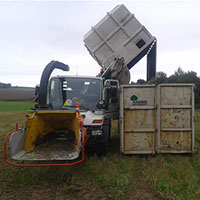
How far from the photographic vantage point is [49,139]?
6.04 meters

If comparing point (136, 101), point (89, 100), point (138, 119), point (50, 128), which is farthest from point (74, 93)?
point (138, 119)

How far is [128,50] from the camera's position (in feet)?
26.0

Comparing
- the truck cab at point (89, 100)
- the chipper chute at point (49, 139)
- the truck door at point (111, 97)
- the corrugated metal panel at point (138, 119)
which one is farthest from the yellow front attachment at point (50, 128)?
the corrugated metal panel at point (138, 119)

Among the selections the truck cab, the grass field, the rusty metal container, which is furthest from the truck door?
the grass field

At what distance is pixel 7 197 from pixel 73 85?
3317 mm

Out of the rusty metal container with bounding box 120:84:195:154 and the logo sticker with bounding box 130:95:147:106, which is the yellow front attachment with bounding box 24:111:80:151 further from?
the logo sticker with bounding box 130:95:147:106

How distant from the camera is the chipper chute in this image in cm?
473

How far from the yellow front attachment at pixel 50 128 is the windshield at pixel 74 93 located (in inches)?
18.0

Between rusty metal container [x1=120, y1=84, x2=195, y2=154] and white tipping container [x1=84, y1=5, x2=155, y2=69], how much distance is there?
211 centimetres

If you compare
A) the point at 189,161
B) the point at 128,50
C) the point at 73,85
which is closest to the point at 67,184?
the point at 73,85

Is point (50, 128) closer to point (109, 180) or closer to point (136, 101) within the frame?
point (109, 180)

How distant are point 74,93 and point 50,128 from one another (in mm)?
1140

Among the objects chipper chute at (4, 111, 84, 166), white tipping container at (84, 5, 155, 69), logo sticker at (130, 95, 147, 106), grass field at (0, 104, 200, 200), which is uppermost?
white tipping container at (84, 5, 155, 69)

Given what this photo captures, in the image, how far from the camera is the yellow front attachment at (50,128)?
5.27 meters
